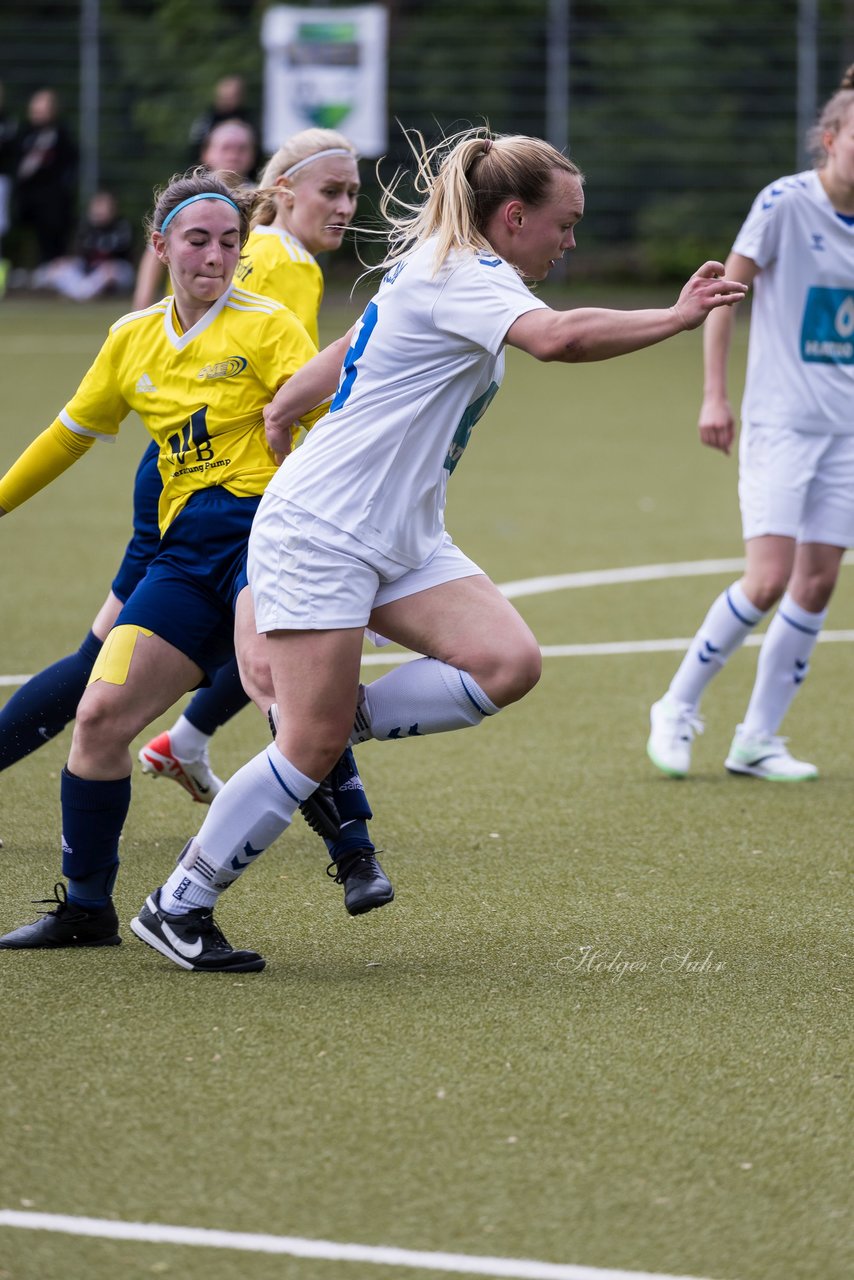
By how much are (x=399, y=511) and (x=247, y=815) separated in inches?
29.3

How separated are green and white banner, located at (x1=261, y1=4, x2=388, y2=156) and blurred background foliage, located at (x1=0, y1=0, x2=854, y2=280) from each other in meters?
2.43

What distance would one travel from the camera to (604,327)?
356 cm

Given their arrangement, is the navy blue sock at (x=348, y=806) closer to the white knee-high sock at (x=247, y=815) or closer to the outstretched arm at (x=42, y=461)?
the white knee-high sock at (x=247, y=815)

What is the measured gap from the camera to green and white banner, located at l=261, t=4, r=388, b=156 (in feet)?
76.7

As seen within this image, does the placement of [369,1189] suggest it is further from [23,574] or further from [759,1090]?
[23,574]

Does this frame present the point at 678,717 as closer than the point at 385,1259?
No

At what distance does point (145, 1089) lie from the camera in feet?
11.4

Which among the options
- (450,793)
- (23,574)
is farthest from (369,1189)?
(23,574)

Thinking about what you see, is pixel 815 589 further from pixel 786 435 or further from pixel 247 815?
pixel 247 815

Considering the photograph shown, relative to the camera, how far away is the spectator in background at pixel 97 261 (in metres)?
24.4

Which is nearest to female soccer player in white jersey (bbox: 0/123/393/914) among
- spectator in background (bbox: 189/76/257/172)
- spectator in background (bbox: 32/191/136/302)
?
spectator in background (bbox: 189/76/257/172)

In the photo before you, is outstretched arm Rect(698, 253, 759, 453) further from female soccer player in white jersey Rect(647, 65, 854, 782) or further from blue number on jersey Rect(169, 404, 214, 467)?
blue number on jersey Rect(169, 404, 214, 467)

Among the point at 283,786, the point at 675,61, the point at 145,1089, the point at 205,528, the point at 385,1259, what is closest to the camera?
the point at 385,1259

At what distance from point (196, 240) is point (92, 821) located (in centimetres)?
143
